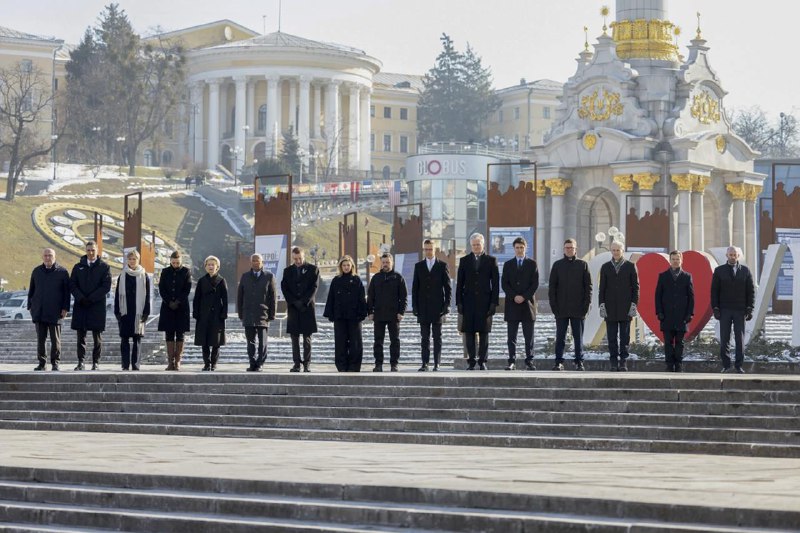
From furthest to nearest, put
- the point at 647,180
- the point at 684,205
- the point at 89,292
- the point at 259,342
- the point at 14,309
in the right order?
the point at 14,309
the point at 684,205
the point at 647,180
the point at 89,292
the point at 259,342

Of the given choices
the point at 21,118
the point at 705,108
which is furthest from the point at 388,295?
the point at 21,118

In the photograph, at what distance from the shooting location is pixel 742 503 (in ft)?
32.1

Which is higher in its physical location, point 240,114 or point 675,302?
point 240,114

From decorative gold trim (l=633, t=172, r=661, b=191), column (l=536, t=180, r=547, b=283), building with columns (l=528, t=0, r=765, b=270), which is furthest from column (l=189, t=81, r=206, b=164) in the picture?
decorative gold trim (l=633, t=172, r=661, b=191)

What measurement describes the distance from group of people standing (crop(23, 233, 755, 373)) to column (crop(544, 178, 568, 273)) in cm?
1990

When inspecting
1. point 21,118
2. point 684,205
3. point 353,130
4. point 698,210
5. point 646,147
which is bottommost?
point 698,210

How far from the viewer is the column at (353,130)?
396ft

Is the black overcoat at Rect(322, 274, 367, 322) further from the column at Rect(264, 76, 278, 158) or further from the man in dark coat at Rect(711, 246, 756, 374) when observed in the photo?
the column at Rect(264, 76, 278, 158)

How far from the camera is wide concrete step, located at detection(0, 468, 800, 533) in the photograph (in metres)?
9.74

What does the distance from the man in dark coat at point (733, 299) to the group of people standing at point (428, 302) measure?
0.04ft

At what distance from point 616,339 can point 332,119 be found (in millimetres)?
99990

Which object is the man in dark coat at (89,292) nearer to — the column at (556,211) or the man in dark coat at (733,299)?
the man in dark coat at (733,299)

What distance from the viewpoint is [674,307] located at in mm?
19516

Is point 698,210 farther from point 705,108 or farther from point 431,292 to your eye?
point 431,292
